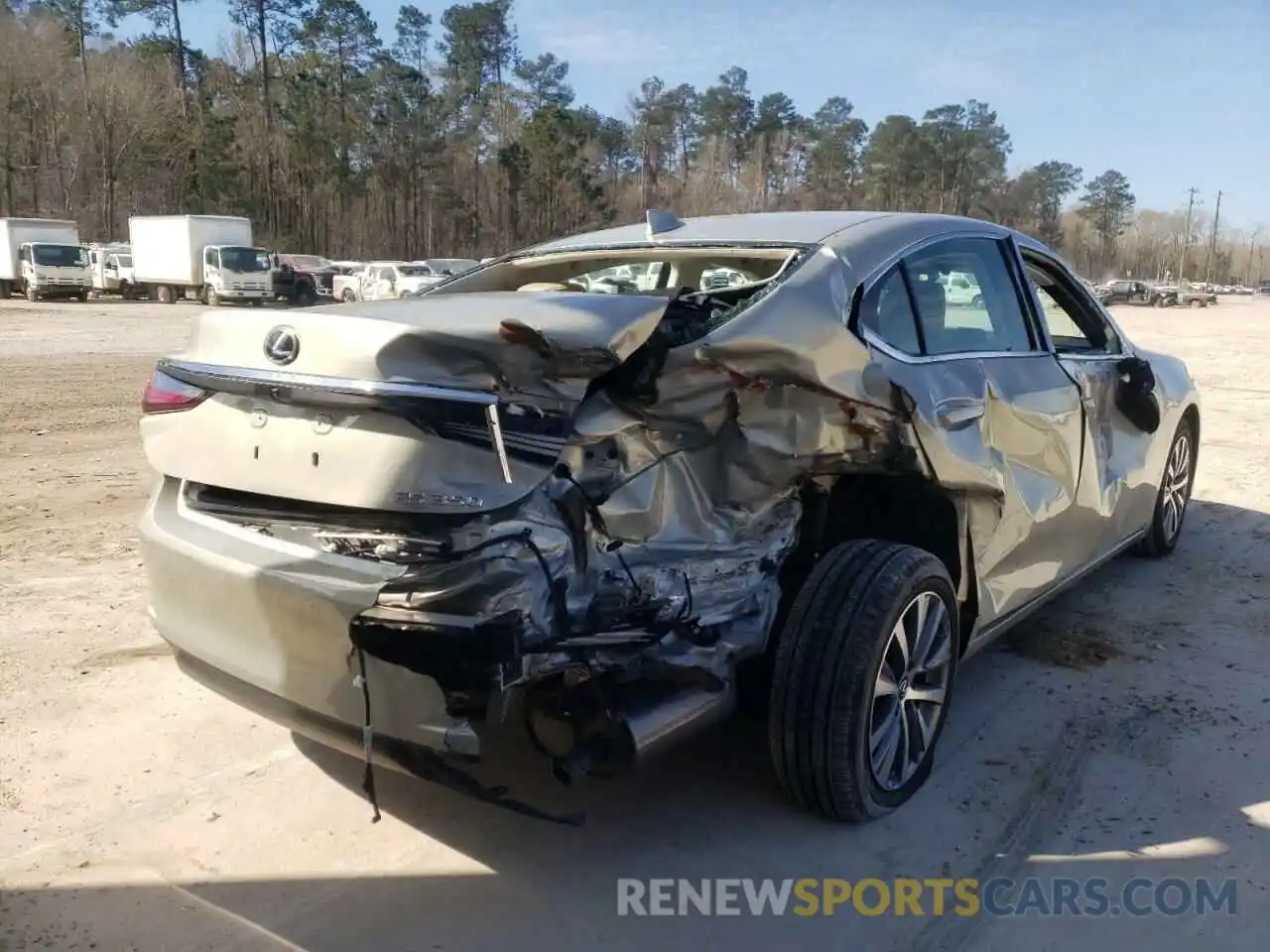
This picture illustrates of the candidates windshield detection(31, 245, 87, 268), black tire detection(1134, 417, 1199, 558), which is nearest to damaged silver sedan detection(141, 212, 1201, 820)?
black tire detection(1134, 417, 1199, 558)

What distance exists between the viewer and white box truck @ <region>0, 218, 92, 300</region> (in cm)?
3378

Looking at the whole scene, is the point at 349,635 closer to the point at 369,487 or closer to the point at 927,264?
the point at 369,487

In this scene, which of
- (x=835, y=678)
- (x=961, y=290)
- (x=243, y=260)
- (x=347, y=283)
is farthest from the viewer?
(x=347, y=283)

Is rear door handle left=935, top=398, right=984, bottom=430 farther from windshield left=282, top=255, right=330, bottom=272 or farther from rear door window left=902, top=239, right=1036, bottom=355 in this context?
windshield left=282, top=255, right=330, bottom=272

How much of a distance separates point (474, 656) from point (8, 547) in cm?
450

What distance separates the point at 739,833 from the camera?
302 centimetres

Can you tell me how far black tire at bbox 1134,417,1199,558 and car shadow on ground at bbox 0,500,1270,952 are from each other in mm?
1316

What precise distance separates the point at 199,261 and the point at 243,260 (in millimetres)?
2773

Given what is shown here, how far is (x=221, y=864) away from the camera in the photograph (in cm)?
283

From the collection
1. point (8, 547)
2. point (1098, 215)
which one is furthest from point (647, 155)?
point (8, 547)

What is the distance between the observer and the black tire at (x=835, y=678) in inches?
113

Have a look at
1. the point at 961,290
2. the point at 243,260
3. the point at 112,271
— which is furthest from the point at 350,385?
the point at 112,271

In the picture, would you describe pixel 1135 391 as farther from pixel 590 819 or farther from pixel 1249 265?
pixel 1249 265

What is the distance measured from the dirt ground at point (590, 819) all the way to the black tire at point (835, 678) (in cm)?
17
